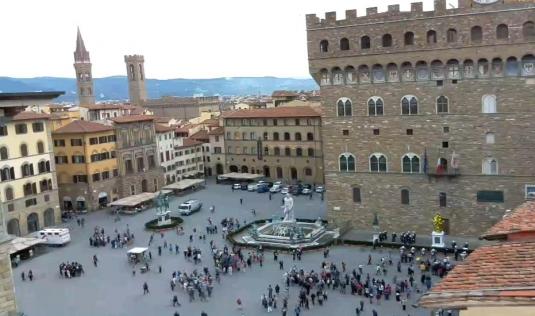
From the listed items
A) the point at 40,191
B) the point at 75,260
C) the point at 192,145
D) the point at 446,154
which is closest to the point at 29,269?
the point at 75,260

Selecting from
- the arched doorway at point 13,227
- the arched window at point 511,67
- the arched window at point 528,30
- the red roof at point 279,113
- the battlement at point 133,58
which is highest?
the battlement at point 133,58

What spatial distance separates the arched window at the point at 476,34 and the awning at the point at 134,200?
106 feet

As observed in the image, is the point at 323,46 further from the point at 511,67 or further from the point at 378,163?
the point at 511,67

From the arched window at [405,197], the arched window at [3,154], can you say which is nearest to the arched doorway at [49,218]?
the arched window at [3,154]

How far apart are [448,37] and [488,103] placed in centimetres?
472

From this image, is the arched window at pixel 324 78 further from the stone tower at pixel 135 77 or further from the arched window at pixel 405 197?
the stone tower at pixel 135 77

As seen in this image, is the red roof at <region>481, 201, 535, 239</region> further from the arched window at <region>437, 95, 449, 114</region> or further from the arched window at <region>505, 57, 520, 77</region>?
the arched window at <region>437, 95, 449, 114</region>

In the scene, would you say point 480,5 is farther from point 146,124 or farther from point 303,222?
point 146,124

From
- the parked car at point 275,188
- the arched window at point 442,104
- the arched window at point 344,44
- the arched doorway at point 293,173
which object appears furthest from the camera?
the arched doorway at point 293,173

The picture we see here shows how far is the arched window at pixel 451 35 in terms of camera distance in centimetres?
3547

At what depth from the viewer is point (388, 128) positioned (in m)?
38.6

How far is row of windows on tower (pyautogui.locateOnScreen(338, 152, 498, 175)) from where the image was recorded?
119ft

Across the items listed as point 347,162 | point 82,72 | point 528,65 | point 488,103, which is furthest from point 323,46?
point 82,72

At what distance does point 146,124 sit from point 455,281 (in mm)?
56806
